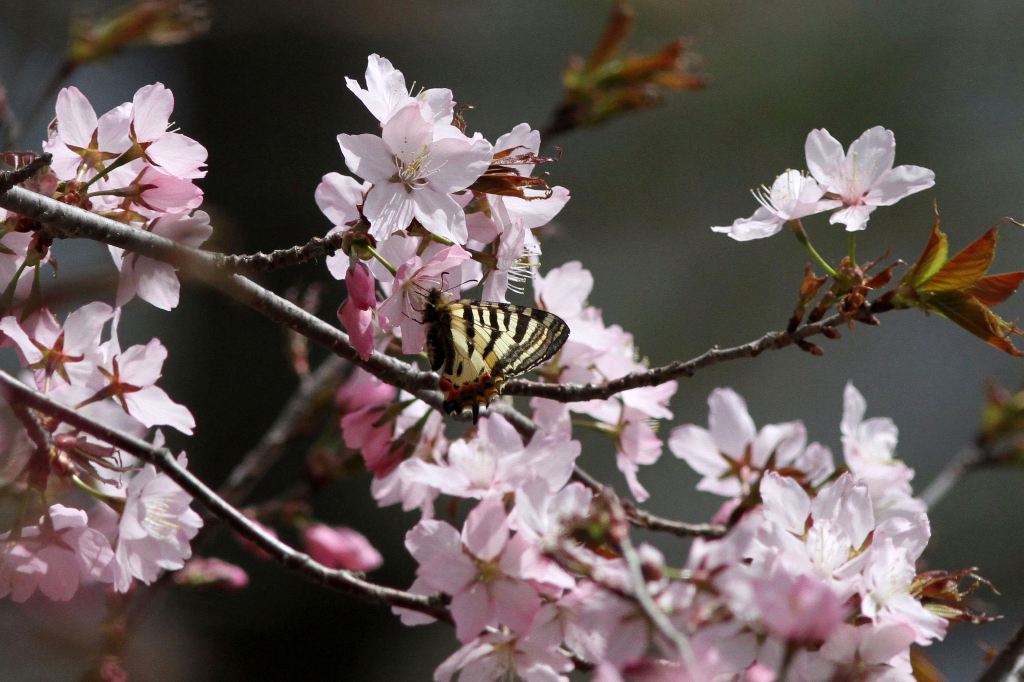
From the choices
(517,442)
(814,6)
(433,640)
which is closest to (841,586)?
Answer: (517,442)

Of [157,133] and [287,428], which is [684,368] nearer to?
[157,133]

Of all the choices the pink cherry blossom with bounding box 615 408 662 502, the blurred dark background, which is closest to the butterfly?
the pink cherry blossom with bounding box 615 408 662 502

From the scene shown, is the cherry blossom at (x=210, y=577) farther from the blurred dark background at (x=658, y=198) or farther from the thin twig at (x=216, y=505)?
the blurred dark background at (x=658, y=198)

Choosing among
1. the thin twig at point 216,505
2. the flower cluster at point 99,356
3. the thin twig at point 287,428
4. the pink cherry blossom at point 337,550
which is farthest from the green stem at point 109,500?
the pink cherry blossom at point 337,550

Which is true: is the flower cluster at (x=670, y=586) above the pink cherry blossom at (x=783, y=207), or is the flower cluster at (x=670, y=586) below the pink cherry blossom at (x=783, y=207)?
below

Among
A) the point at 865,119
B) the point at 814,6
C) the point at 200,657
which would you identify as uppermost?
the point at 814,6

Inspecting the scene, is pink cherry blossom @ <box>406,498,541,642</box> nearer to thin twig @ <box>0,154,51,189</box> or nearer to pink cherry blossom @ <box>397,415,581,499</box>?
pink cherry blossom @ <box>397,415,581,499</box>

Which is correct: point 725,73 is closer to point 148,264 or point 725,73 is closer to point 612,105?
point 612,105
